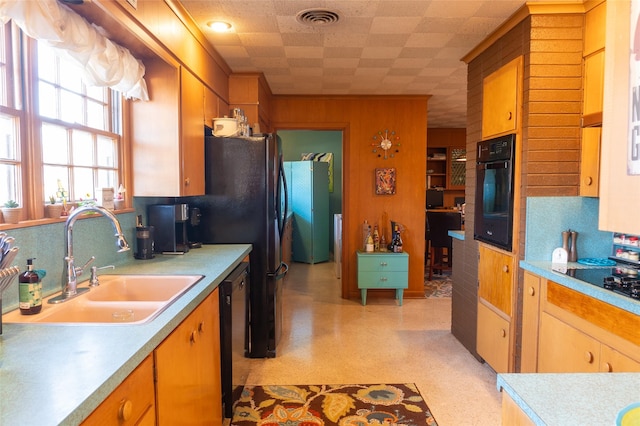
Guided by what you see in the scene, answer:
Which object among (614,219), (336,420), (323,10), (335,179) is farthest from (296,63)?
(335,179)

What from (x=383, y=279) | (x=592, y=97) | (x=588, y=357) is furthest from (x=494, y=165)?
(x=383, y=279)

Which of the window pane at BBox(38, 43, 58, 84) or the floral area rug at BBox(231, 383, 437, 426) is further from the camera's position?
the floral area rug at BBox(231, 383, 437, 426)

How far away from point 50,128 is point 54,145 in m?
0.08

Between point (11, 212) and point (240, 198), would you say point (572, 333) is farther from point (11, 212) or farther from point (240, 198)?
point (11, 212)

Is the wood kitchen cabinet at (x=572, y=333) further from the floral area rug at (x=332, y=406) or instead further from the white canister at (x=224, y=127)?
the white canister at (x=224, y=127)

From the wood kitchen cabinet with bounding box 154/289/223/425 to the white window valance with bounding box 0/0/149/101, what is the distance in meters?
1.18

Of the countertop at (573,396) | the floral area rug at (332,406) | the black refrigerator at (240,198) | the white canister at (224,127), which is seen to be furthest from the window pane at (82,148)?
the countertop at (573,396)

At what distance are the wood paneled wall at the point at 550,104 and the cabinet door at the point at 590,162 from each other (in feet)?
0.32

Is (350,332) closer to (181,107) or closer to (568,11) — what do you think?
(181,107)

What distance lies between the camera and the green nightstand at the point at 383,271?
4.51 metres

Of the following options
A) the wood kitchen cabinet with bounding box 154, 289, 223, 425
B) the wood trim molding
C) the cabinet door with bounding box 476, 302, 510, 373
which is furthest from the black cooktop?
the wood kitchen cabinet with bounding box 154, 289, 223, 425

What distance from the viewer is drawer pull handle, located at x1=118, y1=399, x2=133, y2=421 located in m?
1.00

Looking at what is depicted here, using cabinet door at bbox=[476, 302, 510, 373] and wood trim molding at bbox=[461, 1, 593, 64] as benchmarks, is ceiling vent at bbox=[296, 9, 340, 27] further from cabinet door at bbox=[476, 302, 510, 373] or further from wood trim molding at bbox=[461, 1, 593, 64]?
cabinet door at bbox=[476, 302, 510, 373]

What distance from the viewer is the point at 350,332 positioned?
12.1ft
